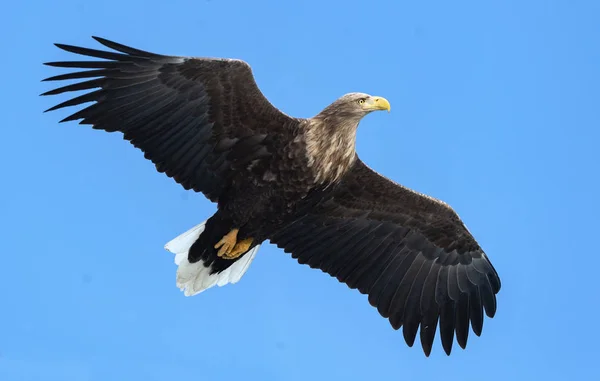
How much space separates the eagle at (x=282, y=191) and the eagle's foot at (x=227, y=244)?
0.02 m

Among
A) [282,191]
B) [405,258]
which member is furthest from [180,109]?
[405,258]

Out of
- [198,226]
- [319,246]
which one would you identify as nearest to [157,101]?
[198,226]

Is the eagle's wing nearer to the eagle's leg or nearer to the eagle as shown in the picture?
the eagle

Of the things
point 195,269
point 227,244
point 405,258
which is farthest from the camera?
point 405,258

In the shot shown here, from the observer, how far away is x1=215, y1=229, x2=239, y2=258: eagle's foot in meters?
11.7

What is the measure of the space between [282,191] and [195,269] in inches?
58.9

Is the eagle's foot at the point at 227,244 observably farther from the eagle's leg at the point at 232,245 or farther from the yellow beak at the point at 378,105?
the yellow beak at the point at 378,105

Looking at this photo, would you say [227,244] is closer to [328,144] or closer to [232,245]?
[232,245]

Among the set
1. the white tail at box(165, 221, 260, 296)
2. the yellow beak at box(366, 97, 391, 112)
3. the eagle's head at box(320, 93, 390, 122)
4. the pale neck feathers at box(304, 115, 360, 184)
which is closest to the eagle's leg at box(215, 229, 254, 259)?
the white tail at box(165, 221, 260, 296)

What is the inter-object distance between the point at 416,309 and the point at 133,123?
150 inches

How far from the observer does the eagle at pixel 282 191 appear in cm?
1126

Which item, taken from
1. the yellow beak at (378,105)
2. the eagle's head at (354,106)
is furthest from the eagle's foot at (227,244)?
the yellow beak at (378,105)

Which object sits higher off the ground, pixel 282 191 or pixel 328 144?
pixel 328 144

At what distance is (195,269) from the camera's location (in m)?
12.2
